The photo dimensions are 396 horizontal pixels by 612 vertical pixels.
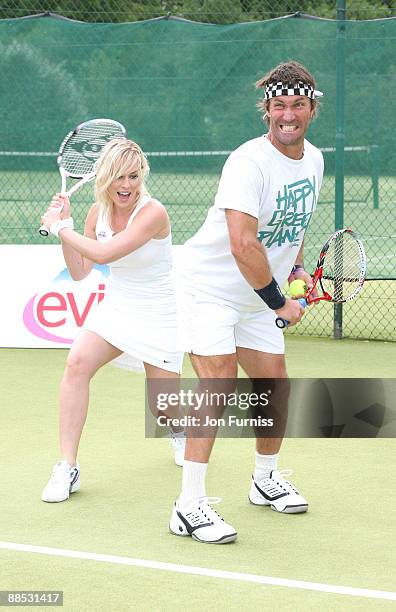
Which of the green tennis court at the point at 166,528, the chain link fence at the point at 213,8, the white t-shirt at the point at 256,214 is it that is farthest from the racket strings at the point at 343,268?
the chain link fence at the point at 213,8

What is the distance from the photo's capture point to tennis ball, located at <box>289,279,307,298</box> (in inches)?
196

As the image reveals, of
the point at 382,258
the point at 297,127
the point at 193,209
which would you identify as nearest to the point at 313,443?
the point at 297,127

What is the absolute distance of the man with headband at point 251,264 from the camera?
4.58 metres

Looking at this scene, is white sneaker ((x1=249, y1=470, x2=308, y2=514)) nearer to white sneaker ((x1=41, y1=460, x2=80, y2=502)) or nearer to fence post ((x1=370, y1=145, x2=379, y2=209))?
white sneaker ((x1=41, y1=460, x2=80, y2=502))

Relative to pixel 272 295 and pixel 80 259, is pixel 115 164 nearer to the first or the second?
pixel 80 259

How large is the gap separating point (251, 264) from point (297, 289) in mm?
502

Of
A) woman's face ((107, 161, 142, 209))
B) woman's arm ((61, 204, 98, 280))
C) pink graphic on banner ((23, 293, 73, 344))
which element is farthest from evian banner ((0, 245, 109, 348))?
woman's face ((107, 161, 142, 209))

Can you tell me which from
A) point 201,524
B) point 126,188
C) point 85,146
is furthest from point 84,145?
point 201,524

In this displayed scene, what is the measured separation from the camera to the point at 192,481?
190 inches

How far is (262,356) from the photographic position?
16.5ft

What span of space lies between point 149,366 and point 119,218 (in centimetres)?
70

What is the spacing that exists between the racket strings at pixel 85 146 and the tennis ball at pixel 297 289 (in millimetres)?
1997

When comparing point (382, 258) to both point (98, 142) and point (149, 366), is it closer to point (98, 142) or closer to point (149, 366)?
point (98, 142)

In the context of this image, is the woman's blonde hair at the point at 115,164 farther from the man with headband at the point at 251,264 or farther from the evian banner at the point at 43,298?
the evian banner at the point at 43,298
